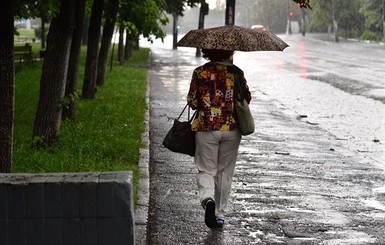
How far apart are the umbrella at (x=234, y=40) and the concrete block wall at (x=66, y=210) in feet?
7.95

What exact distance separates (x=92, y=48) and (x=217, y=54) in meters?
11.0

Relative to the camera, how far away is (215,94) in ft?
24.1

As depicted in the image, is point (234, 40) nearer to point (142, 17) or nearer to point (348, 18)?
point (142, 17)

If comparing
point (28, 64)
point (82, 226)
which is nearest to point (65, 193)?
point (82, 226)

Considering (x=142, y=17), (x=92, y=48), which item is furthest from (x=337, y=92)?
(x=92, y=48)

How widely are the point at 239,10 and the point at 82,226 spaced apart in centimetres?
12421

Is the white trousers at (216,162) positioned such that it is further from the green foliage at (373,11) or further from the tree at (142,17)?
the green foliage at (373,11)

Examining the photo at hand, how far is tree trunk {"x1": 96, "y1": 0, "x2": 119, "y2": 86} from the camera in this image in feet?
66.9

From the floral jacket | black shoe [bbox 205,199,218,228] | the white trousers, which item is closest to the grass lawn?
the white trousers

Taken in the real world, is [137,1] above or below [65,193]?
above

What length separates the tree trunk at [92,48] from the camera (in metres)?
17.5

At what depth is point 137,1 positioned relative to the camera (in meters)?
22.0

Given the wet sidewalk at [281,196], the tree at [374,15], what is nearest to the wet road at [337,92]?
the wet sidewalk at [281,196]

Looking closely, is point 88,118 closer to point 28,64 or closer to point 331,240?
point 331,240
